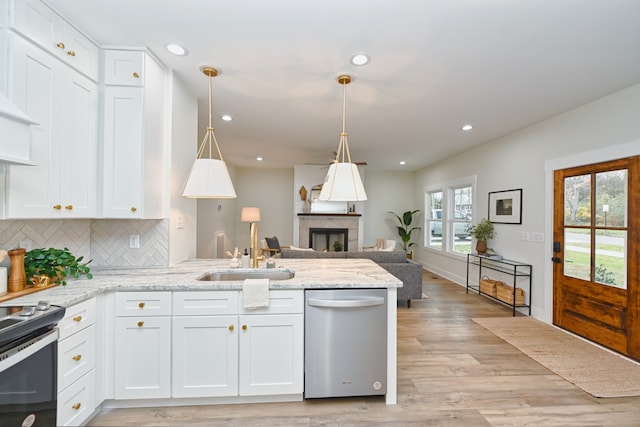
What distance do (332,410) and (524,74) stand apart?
3.18 metres

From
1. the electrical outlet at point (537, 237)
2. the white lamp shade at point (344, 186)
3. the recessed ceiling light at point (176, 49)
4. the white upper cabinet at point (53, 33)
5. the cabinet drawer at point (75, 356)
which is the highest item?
the recessed ceiling light at point (176, 49)

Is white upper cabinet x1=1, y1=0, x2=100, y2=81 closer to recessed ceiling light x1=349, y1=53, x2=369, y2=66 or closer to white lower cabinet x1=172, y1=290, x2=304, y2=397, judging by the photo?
white lower cabinet x1=172, y1=290, x2=304, y2=397

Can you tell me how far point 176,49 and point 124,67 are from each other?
16.7 inches

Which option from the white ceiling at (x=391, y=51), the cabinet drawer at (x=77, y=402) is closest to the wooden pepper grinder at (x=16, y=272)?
the cabinet drawer at (x=77, y=402)

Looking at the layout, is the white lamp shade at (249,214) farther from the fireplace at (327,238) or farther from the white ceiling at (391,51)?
the white ceiling at (391,51)

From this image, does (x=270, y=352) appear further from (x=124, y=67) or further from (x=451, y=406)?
(x=124, y=67)

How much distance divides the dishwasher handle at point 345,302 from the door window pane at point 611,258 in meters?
2.72

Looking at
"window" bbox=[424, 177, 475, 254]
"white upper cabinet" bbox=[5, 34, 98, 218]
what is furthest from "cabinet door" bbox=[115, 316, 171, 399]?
"window" bbox=[424, 177, 475, 254]

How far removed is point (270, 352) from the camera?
6.75 ft

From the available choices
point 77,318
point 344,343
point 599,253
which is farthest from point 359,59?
point 599,253

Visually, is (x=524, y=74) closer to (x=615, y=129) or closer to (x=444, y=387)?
(x=615, y=129)

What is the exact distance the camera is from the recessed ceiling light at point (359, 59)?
7.45 feet

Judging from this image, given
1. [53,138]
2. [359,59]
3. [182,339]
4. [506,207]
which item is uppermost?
[359,59]

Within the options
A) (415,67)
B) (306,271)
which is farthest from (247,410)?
(415,67)
